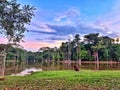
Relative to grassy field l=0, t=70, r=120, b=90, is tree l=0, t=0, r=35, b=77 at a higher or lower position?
higher

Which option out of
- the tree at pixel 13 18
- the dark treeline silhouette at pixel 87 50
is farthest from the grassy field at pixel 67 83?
the dark treeline silhouette at pixel 87 50

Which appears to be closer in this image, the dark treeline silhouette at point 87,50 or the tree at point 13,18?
the tree at point 13,18

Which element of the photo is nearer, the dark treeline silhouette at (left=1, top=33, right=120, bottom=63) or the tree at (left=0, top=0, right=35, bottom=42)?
the tree at (left=0, top=0, right=35, bottom=42)

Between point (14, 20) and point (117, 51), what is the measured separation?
359 ft

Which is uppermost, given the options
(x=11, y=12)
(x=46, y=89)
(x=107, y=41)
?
(x=107, y=41)

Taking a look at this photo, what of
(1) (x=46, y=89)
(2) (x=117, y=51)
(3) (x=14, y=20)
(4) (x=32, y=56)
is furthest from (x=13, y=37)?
(4) (x=32, y=56)

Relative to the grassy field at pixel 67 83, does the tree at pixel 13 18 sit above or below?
above

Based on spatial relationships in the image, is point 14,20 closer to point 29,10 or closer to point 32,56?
point 29,10

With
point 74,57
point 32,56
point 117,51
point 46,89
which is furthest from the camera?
point 32,56

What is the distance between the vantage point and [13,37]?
19.9 metres

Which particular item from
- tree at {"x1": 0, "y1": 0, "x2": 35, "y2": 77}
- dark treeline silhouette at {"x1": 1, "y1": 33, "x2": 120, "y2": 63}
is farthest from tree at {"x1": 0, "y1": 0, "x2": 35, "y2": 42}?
dark treeline silhouette at {"x1": 1, "y1": 33, "x2": 120, "y2": 63}

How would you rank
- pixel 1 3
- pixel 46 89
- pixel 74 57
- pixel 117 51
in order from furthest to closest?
pixel 74 57 < pixel 117 51 < pixel 1 3 < pixel 46 89

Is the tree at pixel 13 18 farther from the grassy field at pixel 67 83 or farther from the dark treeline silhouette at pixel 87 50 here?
the dark treeline silhouette at pixel 87 50

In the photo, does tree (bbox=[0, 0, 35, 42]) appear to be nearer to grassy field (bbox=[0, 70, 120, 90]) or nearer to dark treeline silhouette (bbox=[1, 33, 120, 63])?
grassy field (bbox=[0, 70, 120, 90])
